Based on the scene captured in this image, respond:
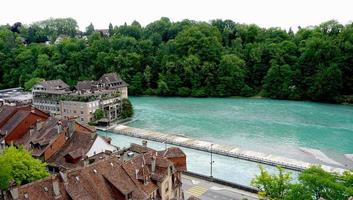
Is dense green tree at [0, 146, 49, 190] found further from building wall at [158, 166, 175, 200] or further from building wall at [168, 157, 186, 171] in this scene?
building wall at [168, 157, 186, 171]

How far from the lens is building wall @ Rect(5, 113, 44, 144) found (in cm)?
4934

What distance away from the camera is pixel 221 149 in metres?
63.4

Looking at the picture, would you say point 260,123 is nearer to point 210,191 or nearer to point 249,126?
point 249,126

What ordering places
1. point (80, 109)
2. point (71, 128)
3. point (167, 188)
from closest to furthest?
point (167, 188) → point (71, 128) → point (80, 109)

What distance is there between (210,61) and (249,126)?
52.9 meters

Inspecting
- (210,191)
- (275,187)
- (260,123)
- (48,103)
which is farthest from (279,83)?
(275,187)

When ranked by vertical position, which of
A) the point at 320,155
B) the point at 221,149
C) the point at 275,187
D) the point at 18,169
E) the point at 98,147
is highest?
the point at 18,169

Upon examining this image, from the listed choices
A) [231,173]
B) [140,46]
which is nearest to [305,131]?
[231,173]

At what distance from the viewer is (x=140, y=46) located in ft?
454

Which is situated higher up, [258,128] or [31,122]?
[31,122]

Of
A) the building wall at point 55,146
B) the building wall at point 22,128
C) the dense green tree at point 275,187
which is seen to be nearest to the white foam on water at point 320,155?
the dense green tree at point 275,187

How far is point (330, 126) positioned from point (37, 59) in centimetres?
10306

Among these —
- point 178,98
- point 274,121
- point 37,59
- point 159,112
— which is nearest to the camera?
point 274,121

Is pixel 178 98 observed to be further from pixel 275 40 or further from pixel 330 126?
pixel 330 126
